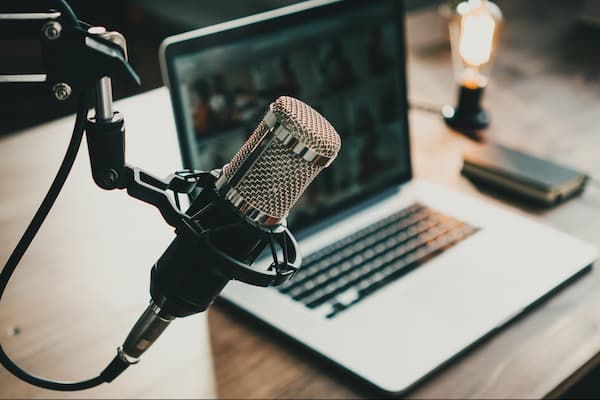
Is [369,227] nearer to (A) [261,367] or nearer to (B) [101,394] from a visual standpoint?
(A) [261,367]

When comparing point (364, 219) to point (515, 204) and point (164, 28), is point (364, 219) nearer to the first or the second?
point (515, 204)

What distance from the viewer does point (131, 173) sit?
43 centimetres

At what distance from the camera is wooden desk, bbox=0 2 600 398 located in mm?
729

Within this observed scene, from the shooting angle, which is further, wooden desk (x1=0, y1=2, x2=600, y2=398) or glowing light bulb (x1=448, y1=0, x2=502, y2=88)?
glowing light bulb (x1=448, y1=0, x2=502, y2=88)

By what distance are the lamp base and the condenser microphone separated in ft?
A: 2.92

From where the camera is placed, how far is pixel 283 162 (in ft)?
1.34

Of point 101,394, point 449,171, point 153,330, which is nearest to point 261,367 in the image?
point 101,394

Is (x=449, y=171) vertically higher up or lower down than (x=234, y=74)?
lower down

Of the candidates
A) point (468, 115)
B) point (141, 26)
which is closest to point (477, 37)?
point (468, 115)

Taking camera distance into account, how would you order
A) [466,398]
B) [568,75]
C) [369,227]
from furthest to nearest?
1. [568,75]
2. [369,227]
3. [466,398]

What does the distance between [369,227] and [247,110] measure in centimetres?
24

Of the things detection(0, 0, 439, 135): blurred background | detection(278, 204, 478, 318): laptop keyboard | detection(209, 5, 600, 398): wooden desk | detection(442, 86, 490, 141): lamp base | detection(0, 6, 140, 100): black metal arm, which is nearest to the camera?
detection(0, 6, 140, 100): black metal arm

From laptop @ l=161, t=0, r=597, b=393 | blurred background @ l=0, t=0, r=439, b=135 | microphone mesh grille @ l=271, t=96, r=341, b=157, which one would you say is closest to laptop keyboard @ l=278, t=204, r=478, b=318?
laptop @ l=161, t=0, r=597, b=393

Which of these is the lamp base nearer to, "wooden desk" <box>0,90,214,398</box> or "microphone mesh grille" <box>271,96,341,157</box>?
"wooden desk" <box>0,90,214,398</box>
